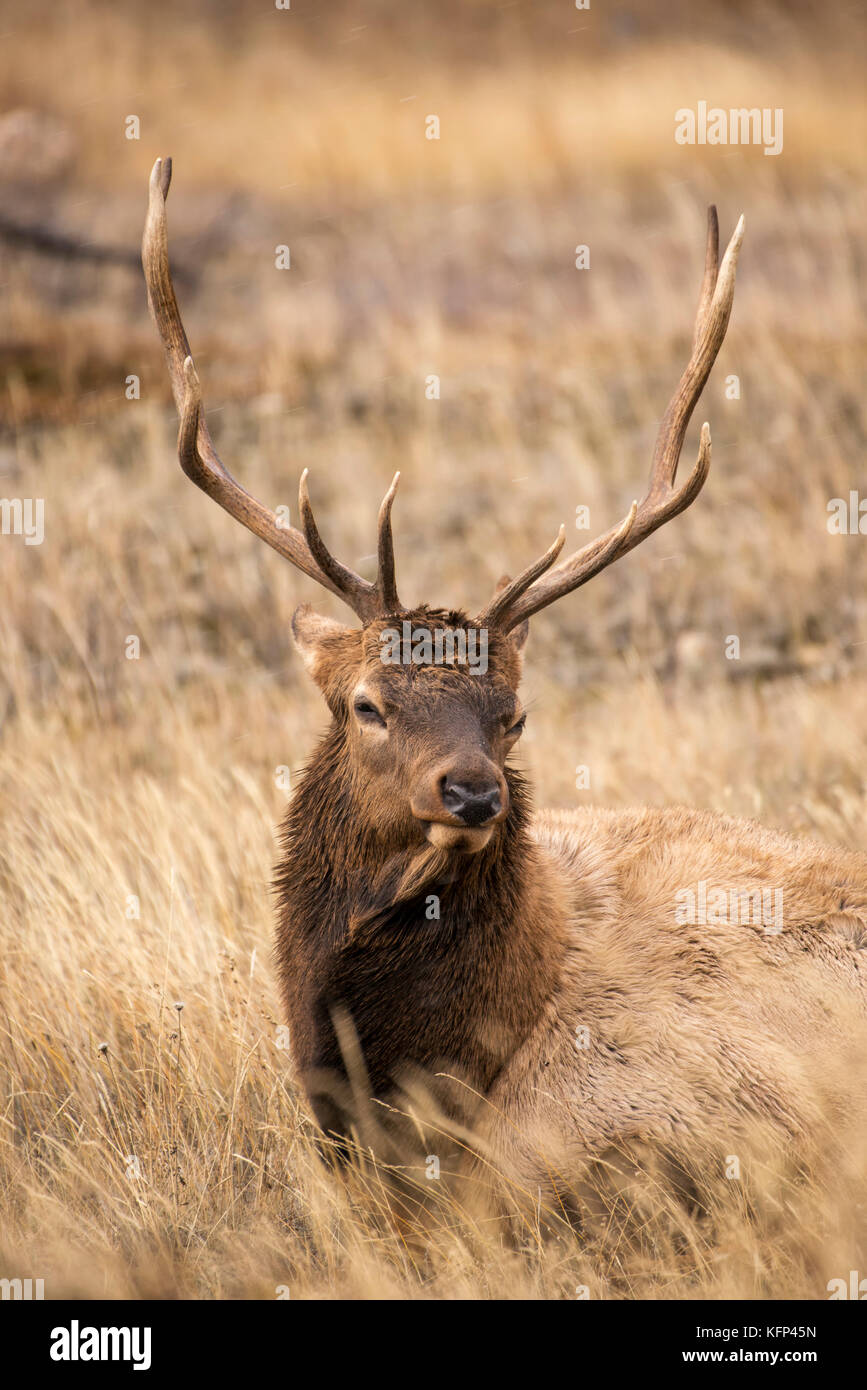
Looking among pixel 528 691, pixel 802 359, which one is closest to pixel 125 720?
pixel 528 691

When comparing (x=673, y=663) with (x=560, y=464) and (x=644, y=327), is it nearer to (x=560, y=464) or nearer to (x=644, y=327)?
(x=560, y=464)

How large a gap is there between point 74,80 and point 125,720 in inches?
627

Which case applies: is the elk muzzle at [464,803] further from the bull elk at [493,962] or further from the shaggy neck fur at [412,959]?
the shaggy neck fur at [412,959]

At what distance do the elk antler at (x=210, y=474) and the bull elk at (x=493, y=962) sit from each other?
0.04 ft

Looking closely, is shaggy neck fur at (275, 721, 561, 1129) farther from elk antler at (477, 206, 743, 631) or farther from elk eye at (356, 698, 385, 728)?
elk antler at (477, 206, 743, 631)

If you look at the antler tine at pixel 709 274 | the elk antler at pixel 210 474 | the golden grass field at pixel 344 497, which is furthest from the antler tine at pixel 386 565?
the golden grass field at pixel 344 497

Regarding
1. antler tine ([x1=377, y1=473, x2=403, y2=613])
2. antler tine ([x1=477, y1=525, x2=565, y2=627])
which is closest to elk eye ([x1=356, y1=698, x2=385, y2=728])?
antler tine ([x1=377, y1=473, x2=403, y2=613])

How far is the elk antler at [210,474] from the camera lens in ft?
13.5

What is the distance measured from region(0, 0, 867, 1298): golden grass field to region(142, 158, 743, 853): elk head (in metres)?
1.24

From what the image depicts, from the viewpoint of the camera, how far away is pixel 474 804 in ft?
11.5

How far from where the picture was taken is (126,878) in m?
6.07

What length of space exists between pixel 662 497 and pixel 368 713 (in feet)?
4.35

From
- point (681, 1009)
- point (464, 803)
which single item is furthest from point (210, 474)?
point (681, 1009)

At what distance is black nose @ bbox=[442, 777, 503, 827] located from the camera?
351 cm
